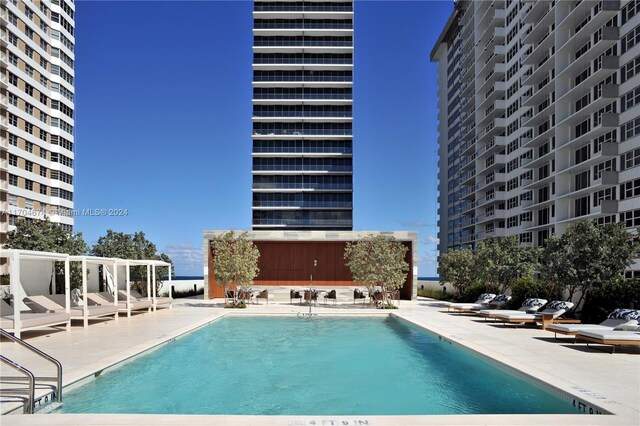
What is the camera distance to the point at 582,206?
3919 cm

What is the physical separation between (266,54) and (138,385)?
220 ft

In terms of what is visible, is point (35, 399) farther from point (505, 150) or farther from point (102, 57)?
point (505, 150)

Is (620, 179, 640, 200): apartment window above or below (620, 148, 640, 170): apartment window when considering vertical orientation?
below

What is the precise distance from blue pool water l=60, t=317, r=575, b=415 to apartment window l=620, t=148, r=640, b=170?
2423cm

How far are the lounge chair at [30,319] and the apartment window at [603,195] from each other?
3388 centimetres

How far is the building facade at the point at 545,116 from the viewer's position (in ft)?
109

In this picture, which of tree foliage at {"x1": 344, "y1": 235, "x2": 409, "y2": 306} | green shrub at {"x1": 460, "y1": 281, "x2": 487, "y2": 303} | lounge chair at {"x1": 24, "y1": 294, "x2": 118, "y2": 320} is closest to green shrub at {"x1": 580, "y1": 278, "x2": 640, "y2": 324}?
tree foliage at {"x1": 344, "y1": 235, "x2": 409, "y2": 306}

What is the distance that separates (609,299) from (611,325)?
353 cm

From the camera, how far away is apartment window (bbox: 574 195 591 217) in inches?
1506

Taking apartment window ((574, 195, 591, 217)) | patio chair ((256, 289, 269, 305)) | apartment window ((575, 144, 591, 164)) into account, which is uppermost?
apartment window ((575, 144, 591, 164))

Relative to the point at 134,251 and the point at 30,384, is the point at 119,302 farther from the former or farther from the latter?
the point at 30,384

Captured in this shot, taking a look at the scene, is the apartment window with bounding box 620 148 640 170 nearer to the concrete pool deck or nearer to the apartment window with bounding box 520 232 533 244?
the apartment window with bounding box 520 232 533 244

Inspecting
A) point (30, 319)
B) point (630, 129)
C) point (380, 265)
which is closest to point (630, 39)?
point (630, 129)

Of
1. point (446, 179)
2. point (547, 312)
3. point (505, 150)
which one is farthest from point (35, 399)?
point (446, 179)
